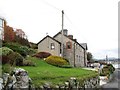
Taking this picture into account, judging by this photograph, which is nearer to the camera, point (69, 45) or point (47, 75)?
point (47, 75)

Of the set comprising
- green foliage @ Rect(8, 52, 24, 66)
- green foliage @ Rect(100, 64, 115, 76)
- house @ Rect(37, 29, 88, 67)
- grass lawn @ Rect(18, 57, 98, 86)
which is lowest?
green foliage @ Rect(100, 64, 115, 76)

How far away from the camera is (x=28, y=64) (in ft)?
76.9

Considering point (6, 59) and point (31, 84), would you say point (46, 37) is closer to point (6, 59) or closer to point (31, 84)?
point (6, 59)

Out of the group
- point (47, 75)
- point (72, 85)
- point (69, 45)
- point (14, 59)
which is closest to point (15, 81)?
point (47, 75)

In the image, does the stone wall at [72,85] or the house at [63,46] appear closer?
the stone wall at [72,85]

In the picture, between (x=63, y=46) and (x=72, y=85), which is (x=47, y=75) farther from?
(x=63, y=46)

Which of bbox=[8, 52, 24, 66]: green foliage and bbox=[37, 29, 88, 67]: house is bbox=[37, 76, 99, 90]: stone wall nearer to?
bbox=[8, 52, 24, 66]: green foliage

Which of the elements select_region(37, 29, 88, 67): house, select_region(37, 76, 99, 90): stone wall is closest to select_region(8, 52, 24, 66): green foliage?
select_region(37, 76, 99, 90): stone wall

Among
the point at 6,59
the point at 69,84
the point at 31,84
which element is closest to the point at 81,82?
the point at 69,84

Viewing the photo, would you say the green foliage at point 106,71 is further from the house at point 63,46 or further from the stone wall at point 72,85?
the stone wall at point 72,85

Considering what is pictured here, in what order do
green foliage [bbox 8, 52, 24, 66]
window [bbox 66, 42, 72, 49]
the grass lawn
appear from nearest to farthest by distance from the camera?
the grass lawn, green foliage [bbox 8, 52, 24, 66], window [bbox 66, 42, 72, 49]

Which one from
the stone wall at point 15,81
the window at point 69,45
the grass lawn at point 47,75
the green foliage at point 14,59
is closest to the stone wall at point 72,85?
the grass lawn at point 47,75

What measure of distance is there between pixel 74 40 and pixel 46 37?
6926 mm

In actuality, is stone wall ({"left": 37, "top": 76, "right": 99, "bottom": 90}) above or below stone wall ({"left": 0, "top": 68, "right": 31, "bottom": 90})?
below
